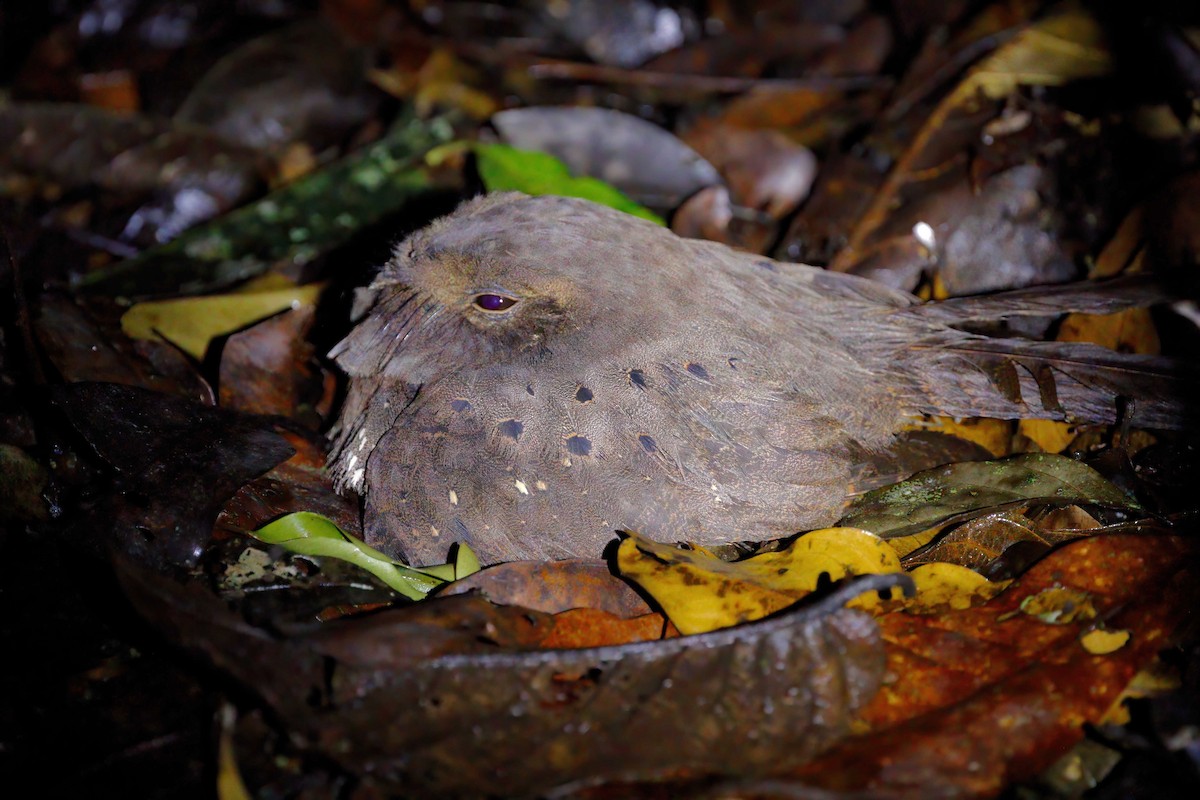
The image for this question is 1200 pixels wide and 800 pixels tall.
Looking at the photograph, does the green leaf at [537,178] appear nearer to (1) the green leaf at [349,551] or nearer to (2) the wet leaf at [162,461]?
(2) the wet leaf at [162,461]

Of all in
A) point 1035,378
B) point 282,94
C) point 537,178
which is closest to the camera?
point 1035,378

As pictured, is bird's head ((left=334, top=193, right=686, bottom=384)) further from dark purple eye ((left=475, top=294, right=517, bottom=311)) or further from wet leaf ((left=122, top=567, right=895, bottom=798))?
wet leaf ((left=122, top=567, right=895, bottom=798))

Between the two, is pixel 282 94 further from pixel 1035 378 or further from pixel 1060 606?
pixel 1060 606

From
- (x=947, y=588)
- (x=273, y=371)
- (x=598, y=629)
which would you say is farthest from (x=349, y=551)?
(x=947, y=588)

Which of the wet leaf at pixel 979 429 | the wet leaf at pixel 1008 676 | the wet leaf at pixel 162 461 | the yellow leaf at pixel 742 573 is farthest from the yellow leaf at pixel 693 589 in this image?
the wet leaf at pixel 162 461

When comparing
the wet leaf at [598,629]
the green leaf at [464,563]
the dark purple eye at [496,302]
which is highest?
the dark purple eye at [496,302]
